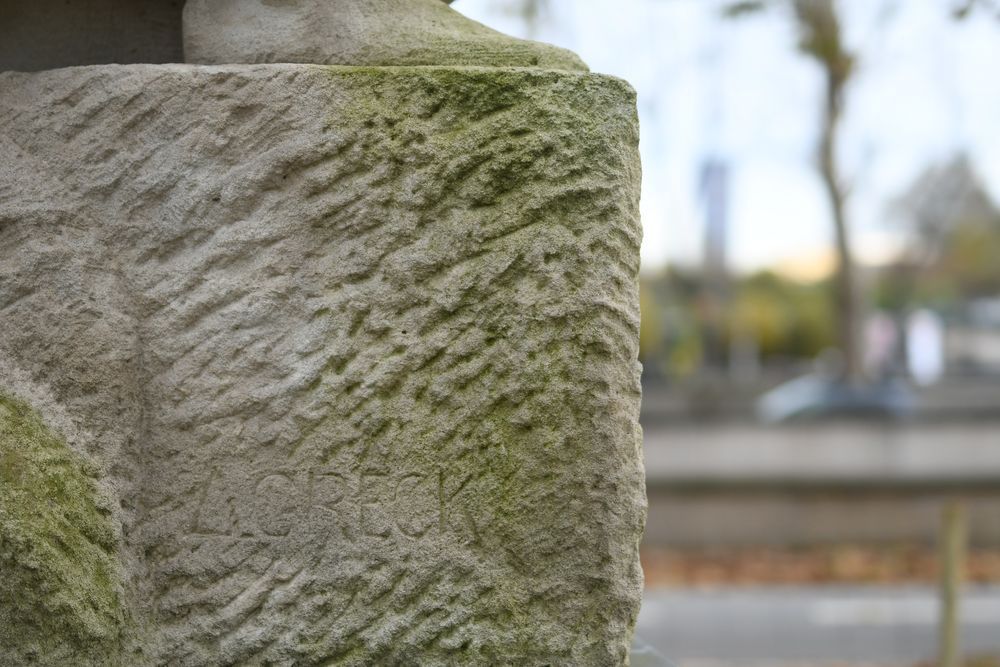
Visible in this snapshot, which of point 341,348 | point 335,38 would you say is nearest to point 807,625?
point 341,348

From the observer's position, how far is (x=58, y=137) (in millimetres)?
2104

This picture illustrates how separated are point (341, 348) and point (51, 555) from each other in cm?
58

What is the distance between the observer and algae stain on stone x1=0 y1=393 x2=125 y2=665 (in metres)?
1.94

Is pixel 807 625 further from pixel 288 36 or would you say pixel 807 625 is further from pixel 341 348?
pixel 288 36

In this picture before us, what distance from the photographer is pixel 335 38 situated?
219cm

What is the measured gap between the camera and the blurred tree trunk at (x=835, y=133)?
8531 mm

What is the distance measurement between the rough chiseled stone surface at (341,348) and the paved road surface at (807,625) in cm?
397

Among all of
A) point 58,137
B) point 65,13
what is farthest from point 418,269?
point 65,13

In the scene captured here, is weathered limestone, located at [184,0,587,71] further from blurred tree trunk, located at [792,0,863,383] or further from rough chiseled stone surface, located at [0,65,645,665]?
blurred tree trunk, located at [792,0,863,383]

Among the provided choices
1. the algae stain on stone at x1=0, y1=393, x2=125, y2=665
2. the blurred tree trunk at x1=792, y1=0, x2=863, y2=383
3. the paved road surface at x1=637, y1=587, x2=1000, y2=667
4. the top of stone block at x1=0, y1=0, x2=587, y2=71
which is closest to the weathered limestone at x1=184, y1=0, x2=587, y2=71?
the top of stone block at x1=0, y1=0, x2=587, y2=71

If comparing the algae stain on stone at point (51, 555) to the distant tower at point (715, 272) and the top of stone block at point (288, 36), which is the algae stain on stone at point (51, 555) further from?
the distant tower at point (715, 272)

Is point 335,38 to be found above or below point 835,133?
below

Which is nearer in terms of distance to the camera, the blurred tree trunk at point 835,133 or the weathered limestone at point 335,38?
the weathered limestone at point 335,38

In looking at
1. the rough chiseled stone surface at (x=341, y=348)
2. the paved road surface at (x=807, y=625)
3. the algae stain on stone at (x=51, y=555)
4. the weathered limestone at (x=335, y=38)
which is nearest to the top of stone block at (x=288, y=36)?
the weathered limestone at (x=335, y=38)
